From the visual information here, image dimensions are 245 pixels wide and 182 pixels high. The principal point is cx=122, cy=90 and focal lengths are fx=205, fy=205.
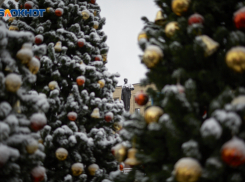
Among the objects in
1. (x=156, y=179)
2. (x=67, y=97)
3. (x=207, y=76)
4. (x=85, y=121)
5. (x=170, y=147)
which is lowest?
(x=156, y=179)

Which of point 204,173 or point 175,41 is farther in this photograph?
point 175,41

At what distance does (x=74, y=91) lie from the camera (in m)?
2.29

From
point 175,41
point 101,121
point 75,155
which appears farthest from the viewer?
point 101,121

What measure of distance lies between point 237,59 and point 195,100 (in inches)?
11.1

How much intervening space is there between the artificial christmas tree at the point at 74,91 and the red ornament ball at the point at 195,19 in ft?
4.80

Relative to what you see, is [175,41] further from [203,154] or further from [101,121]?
[101,121]

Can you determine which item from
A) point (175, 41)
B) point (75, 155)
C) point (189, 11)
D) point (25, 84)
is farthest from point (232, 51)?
point (75, 155)

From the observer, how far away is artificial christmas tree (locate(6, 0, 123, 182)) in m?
2.08

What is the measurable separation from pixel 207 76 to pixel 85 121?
1.63 metres

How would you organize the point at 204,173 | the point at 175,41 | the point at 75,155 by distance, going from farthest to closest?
the point at 75,155, the point at 175,41, the point at 204,173

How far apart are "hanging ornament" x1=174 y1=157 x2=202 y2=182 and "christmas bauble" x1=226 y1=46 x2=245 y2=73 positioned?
0.46m

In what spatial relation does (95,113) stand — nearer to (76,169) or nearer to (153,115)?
(76,169)

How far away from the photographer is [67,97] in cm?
231

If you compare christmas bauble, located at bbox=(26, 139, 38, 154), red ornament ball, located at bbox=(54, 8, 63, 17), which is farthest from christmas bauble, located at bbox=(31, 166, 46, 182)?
red ornament ball, located at bbox=(54, 8, 63, 17)
